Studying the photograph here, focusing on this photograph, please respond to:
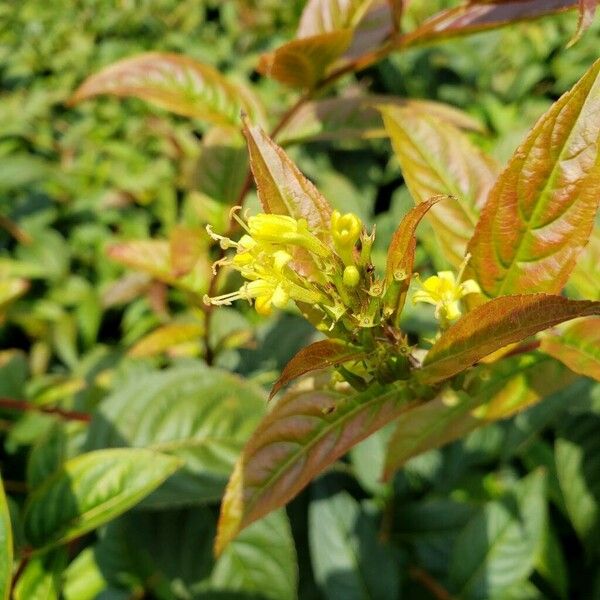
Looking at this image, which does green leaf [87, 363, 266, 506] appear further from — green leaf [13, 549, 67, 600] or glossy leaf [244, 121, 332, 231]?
glossy leaf [244, 121, 332, 231]

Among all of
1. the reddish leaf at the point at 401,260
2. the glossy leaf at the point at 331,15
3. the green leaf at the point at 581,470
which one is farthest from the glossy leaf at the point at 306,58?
the green leaf at the point at 581,470

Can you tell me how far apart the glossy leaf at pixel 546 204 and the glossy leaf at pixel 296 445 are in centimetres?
18

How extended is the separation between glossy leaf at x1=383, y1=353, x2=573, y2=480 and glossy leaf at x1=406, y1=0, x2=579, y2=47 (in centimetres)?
48

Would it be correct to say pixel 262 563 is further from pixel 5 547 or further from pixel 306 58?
pixel 306 58

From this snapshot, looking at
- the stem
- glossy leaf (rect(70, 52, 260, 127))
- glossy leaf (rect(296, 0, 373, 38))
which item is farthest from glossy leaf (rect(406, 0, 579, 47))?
the stem

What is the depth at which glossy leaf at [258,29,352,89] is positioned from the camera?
95 centimetres

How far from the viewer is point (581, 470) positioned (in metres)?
1.30

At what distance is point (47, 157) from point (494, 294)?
2.20m

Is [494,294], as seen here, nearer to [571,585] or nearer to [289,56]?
[289,56]

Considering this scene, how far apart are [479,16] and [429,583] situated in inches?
39.1

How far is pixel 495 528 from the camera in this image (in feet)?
3.77

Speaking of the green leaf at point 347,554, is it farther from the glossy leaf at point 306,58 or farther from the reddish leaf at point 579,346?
the glossy leaf at point 306,58

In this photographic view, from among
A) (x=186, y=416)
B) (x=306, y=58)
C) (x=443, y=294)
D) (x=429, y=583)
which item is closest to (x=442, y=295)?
(x=443, y=294)

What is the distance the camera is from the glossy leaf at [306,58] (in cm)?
95
